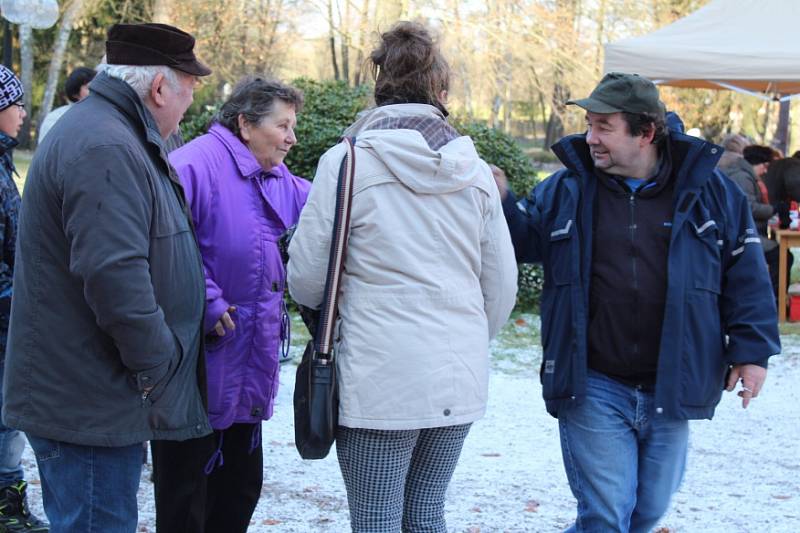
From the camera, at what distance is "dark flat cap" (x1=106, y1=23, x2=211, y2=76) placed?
2748 millimetres

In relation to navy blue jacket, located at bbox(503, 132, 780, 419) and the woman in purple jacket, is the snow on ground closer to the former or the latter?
the woman in purple jacket

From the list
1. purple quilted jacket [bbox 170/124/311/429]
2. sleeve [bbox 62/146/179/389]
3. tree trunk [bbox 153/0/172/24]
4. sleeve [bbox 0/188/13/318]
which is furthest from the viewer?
tree trunk [bbox 153/0/172/24]

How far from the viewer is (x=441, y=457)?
9.81 ft

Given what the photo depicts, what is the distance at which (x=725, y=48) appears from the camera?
10109mm

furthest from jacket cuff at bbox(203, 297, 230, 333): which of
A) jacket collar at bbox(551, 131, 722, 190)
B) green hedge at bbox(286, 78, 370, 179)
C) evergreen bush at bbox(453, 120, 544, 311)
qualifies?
evergreen bush at bbox(453, 120, 544, 311)

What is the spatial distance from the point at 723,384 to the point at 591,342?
49 centimetres

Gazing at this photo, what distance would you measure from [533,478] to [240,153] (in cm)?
271

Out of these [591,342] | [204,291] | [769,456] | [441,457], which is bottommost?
[769,456]

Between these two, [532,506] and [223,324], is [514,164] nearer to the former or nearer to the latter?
[532,506]

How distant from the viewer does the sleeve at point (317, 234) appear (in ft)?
9.08

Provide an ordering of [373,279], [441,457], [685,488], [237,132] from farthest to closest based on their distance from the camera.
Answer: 1. [685,488]
2. [237,132]
3. [441,457]
4. [373,279]

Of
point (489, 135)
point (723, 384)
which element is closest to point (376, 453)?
point (723, 384)

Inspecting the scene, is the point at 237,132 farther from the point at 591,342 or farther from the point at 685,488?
the point at 685,488

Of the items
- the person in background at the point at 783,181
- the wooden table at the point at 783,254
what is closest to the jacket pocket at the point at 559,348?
the wooden table at the point at 783,254
